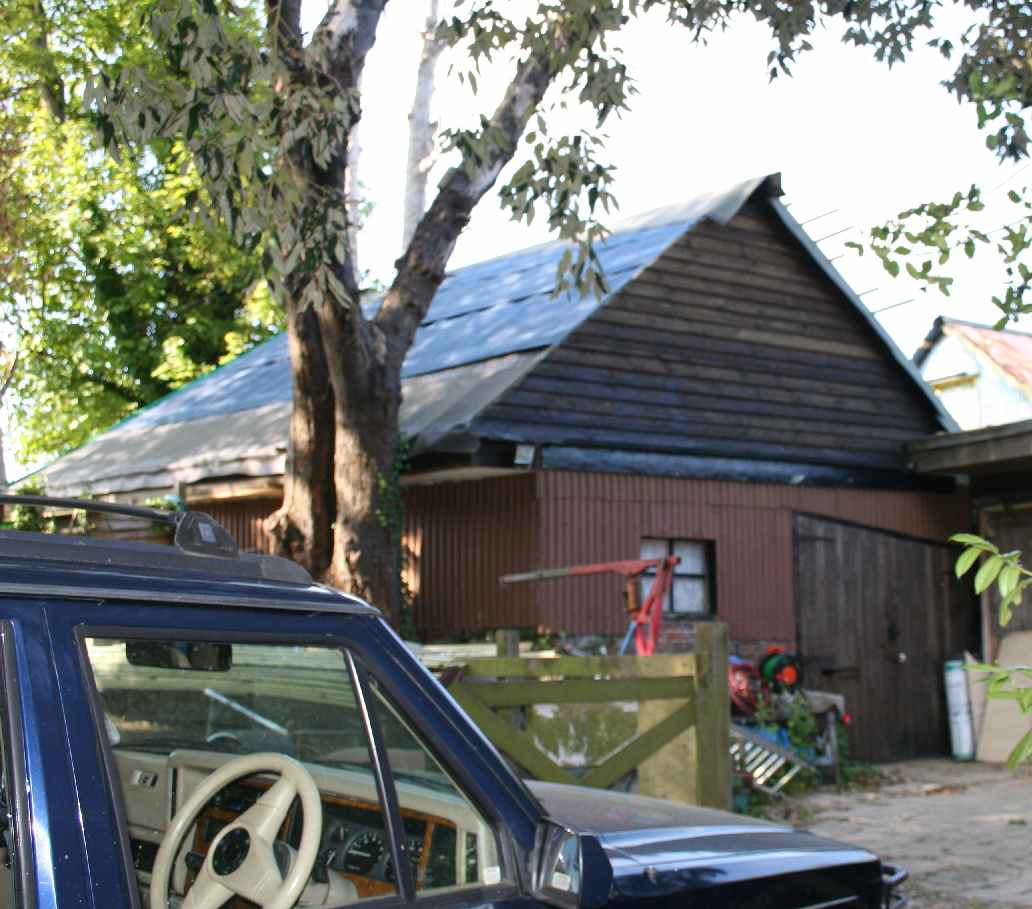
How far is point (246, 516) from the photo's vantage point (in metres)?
17.4

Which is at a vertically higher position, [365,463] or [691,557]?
[365,463]

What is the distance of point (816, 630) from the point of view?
14938mm

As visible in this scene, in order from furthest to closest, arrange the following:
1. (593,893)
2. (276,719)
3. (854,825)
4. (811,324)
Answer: (811,324), (854,825), (276,719), (593,893)

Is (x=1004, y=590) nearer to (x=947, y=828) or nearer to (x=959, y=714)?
(x=947, y=828)

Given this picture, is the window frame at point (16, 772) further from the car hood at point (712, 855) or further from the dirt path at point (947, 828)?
the dirt path at point (947, 828)

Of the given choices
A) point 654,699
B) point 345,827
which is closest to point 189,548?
point 345,827

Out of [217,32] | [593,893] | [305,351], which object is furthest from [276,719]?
[305,351]

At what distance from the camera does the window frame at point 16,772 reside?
6.73 feet

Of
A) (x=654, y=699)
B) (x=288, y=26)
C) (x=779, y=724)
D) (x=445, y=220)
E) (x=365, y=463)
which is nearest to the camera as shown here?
(x=654, y=699)

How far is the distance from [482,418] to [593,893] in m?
10.5

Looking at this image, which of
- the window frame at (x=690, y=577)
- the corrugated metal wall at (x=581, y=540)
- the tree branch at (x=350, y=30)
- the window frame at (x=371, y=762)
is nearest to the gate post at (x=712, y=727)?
the window frame at (x=371, y=762)

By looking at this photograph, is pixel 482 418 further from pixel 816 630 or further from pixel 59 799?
pixel 59 799

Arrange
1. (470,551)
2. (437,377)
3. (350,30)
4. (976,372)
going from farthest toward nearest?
(976,372) < (437,377) < (470,551) < (350,30)

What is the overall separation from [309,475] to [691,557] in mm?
5076
